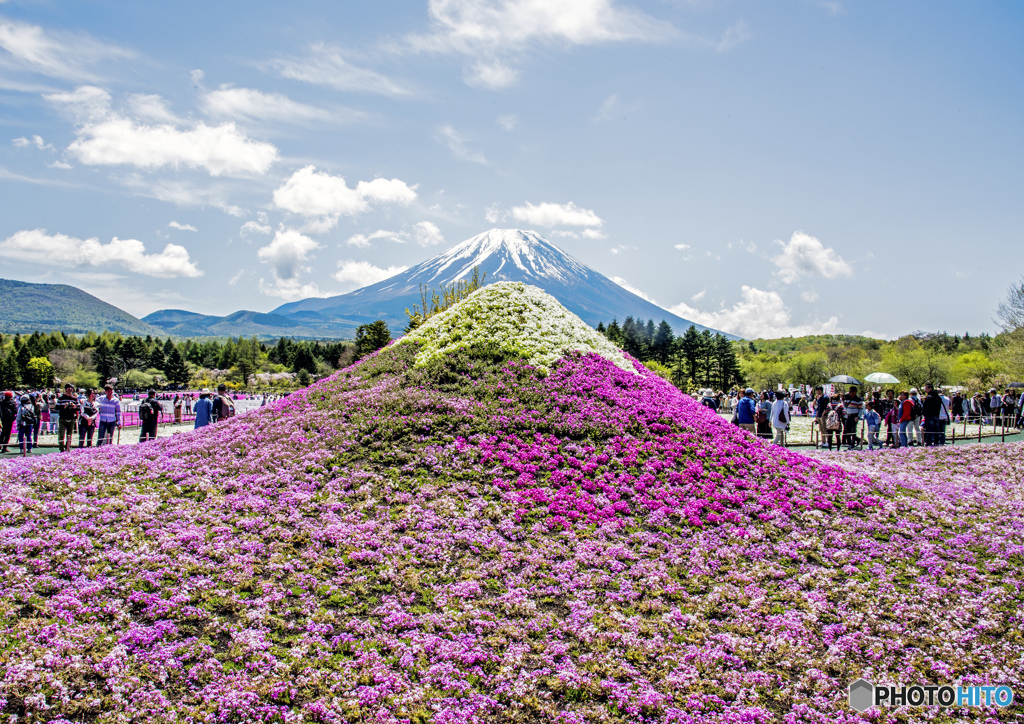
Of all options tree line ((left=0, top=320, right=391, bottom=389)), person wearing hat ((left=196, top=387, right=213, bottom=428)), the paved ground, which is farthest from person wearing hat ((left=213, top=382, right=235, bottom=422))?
tree line ((left=0, top=320, right=391, bottom=389))

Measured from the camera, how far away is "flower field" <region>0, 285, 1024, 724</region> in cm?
541

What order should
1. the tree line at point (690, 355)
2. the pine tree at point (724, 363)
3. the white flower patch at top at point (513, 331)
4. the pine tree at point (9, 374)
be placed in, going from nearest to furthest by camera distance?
the white flower patch at top at point (513, 331) < the tree line at point (690, 355) < the pine tree at point (724, 363) < the pine tree at point (9, 374)

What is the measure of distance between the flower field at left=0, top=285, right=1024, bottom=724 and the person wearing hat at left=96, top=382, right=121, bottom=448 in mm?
4439

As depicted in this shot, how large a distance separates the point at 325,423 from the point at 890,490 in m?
12.0

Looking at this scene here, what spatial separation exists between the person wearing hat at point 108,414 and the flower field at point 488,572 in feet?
14.6

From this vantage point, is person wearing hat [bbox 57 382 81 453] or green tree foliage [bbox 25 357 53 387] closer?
person wearing hat [bbox 57 382 81 453]

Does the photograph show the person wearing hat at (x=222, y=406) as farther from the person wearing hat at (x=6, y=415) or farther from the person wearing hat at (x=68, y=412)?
the person wearing hat at (x=6, y=415)

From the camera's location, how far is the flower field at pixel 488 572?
5.41 m

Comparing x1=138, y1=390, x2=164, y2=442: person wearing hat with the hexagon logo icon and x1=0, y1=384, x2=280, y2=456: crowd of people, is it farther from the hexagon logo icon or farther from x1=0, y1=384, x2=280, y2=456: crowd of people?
the hexagon logo icon

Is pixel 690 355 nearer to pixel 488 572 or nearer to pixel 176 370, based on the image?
pixel 488 572

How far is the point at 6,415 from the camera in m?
16.5

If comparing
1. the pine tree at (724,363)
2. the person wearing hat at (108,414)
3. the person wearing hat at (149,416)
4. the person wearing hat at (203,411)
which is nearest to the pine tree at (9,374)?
the person wearing hat at (149,416)

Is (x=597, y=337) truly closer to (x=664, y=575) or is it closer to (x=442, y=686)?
(x=664, y=575)

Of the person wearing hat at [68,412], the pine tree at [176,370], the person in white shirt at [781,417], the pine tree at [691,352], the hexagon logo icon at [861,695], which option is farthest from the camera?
the pine tree at [176,370]
